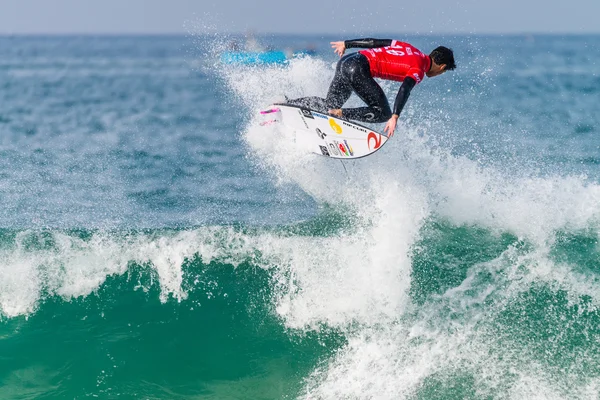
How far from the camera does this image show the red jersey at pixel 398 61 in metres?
8.07

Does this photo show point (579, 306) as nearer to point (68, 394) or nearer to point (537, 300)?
point (537, 300)

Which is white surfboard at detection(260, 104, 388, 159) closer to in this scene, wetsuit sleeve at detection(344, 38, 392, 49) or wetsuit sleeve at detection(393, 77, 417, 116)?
wetsuit sleeve at detection(393, 77, 417, 116)

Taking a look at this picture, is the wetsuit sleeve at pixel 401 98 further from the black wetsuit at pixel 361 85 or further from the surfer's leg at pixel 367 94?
the surfer's leg at pixel 367 94

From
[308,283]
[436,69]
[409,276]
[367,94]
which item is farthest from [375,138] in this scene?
[308,283]

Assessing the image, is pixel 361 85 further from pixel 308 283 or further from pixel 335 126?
pixel 308 283

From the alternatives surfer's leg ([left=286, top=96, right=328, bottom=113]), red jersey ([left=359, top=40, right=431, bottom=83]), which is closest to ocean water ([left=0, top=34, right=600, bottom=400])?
surfer's leg ([left=286, top=96, right=328, bottom=113])

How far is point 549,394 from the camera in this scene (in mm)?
6703

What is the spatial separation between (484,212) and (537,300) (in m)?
2.42

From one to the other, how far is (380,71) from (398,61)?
295 mm

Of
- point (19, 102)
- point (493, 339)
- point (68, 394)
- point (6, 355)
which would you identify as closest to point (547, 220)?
point (493, 339)

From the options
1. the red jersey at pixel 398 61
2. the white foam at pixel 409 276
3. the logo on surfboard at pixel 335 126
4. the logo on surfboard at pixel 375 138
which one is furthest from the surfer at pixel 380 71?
the white foam at pixel 409 276

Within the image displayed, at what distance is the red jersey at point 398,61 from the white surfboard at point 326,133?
0.79 metres

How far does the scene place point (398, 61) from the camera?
8.19m

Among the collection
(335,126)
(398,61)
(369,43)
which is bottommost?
(335,126)
